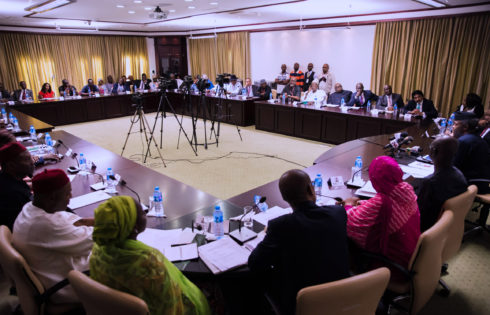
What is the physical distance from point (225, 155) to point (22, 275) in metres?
4.58

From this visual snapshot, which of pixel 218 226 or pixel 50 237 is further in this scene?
pixel 218 226

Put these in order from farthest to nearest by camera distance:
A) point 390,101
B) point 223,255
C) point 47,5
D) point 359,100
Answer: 1. point 359,100
2. point 390,101
3. point 47,5
4. point 223,255

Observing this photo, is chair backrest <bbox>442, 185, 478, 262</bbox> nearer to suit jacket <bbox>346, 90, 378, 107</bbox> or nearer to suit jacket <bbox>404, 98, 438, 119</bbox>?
suit jacket <bbox>404, 98, 438, 119</bbox>

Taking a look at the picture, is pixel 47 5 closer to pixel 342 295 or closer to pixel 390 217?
pixel 390 217

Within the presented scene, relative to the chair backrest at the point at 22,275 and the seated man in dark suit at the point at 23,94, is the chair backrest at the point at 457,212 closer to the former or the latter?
the chair backrest at the point at 22,275

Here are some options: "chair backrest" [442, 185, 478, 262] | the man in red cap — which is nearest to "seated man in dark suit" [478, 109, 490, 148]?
"chair backrest" [442, 185, 478, 262]

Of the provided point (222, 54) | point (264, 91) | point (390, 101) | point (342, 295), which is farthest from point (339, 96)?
point (342, 295)

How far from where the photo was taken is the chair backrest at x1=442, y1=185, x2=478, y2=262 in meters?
2.02

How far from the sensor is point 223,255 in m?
1.82

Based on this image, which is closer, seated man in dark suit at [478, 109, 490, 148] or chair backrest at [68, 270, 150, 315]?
chair backrest at [68, 270, 150, 315]

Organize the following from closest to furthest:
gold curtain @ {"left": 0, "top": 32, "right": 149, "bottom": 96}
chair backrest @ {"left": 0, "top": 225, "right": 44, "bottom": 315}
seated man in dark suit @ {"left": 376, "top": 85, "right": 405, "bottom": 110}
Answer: chair backrest @ {"left": 0, "top": 225, "right": 44, "bottom": 315}, seated man in dark suit @ {"left": 376, "top": 85, "right": 405, "bottom": 110}, gold curtain @ {"left": 0, "top": 32, "right": 149, "bottom": 96}

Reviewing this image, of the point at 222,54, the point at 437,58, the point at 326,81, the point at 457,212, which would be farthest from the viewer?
the point at 222,54

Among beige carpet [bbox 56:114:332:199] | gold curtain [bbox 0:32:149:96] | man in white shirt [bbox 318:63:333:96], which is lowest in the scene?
beige carpet [bbox 56:114:332:199]

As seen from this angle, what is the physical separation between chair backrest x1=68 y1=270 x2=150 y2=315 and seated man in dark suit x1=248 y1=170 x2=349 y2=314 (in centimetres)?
57
